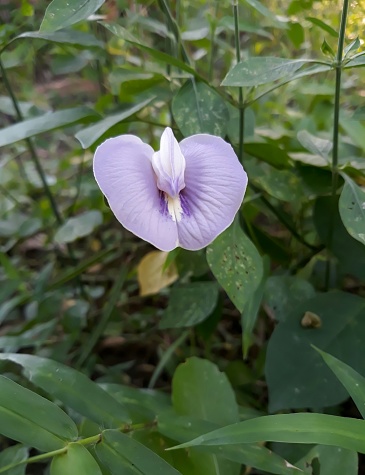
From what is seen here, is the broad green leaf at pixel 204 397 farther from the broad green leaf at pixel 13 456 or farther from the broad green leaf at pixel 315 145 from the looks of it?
the broad green leaf at pixel 315 145

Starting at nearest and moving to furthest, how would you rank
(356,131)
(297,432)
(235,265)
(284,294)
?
(297,432) → (235,265) → (284,294) → (356,131)

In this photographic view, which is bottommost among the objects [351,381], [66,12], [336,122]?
[351,381]

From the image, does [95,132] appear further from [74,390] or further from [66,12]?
[74,390]

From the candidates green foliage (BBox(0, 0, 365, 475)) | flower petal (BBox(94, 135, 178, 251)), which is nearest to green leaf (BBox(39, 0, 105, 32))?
green foliage (BBox(0, 0, 365, 475))

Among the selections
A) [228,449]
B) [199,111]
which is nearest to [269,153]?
[199,111]

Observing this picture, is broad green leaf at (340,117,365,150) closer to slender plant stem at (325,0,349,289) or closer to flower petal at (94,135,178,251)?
slender plant stem at (325,0,349,289)

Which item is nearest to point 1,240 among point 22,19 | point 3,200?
point 3,200

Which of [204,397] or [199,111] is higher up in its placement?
[199,111]

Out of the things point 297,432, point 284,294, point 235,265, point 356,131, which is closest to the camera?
point 297,432
